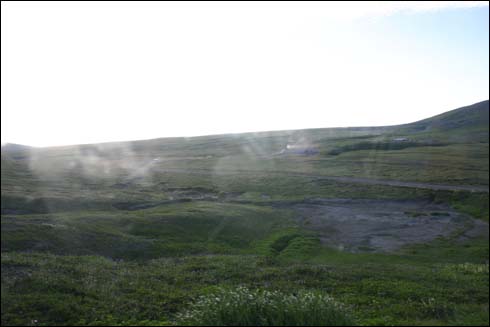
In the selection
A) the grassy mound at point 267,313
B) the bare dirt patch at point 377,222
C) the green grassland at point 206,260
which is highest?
the grassy mound at point 267,313

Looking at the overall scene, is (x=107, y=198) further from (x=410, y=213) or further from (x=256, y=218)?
(x=410, y=213)

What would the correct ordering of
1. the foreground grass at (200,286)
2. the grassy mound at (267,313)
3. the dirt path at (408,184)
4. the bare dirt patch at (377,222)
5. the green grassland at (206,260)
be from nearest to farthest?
1. the grassy mound at (267,313)
2. the foreground grass at (200,286)
3. the green grassland at (206,260)
4. the bare dirt patch at (377,222)
5. the dirt path at (408,184)

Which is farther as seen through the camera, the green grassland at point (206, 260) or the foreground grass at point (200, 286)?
the green grassland at point (206, 260)

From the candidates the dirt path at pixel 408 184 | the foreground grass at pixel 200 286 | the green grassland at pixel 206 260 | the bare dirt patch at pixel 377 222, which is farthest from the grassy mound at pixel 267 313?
the dirt path at pixel 408 184

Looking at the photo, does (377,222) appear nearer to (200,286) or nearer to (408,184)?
(408,184)

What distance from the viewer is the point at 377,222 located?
6053 centimetres

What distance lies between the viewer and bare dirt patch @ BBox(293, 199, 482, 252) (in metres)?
49.7

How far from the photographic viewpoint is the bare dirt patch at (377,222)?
49688mm

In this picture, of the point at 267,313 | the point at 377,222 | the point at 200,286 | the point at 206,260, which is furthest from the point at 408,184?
the point at 267,313

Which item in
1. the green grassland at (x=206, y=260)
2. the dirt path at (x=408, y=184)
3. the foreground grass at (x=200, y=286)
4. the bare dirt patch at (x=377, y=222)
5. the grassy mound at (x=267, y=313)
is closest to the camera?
the grassy mound at (x=267, y=313)

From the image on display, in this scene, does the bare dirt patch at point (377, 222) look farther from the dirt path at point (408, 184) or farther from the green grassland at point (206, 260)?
the dirt path at point (408, 184)

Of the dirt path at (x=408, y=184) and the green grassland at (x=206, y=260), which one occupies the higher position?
the green grassland at (x=206, y=260)

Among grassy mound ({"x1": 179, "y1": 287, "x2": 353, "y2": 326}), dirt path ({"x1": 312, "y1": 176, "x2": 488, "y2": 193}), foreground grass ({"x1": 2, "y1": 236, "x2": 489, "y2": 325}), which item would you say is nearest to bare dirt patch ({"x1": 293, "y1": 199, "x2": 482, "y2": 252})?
dirt path ({"x1": 312, "y1": 176, "x2": 488, "y2": 193})

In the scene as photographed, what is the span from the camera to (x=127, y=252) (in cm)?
3894
